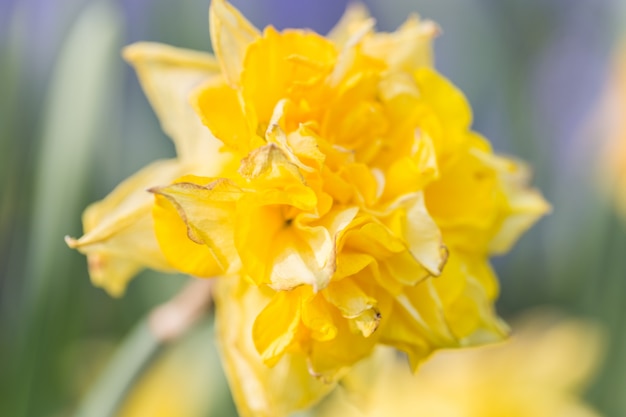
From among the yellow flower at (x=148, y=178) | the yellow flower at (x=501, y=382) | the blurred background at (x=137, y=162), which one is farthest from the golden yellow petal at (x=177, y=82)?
the yellow flower at (x=501, y=382)

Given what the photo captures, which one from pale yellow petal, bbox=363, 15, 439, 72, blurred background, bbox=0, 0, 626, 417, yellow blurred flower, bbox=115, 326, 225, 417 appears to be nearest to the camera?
pale yellow petal, bbox=363, 15, 439, 72

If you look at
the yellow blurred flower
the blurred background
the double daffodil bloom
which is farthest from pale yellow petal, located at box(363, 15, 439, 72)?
the yellow blurred flower

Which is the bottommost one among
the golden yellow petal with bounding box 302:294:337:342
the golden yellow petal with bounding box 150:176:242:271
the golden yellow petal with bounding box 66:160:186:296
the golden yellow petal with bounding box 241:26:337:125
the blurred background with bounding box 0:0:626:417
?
the blurred background with bounding box 0:0:626:417

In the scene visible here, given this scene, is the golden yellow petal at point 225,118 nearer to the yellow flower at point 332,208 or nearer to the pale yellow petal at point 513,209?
the yellow flower at point 332,208

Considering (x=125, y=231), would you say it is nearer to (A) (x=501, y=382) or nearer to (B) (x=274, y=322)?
(B) (x=274, y=322)

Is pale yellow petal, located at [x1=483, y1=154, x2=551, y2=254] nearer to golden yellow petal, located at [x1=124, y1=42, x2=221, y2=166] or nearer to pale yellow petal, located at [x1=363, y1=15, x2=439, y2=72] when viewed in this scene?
pale yellow petal, located at [x1=363, y1=15, x2=439, y2=72]

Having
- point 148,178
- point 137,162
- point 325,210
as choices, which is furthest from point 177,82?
point 137,162
